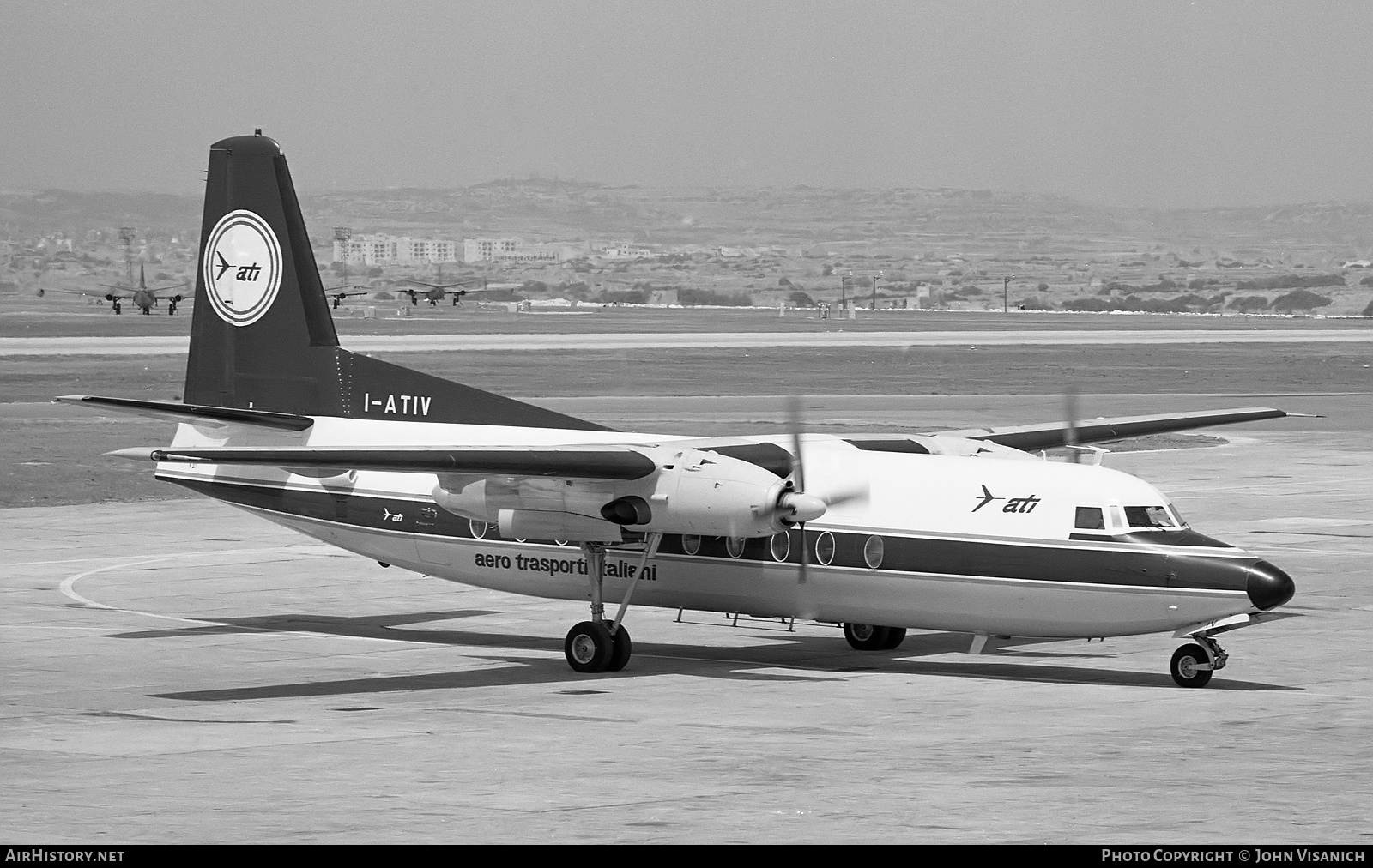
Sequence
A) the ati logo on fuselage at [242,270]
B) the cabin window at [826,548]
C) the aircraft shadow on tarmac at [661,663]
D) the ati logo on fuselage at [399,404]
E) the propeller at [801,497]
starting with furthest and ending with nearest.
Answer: the ati logo on fuselage at [242,270]
the ati logo on fuselage at [399,404]
the cabin window at [826,548]
the aircraft shadow on tarmac at [661,663]
the propeller at [801,497]

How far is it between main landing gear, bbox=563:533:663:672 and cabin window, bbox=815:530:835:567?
2026 millimetres

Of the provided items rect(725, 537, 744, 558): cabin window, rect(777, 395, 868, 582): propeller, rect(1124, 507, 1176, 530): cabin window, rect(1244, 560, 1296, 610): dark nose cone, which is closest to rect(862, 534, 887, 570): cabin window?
rect(777, 395, 868, 582): propeller

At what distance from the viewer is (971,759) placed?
1814cm

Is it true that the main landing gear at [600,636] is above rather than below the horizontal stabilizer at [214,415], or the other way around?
below

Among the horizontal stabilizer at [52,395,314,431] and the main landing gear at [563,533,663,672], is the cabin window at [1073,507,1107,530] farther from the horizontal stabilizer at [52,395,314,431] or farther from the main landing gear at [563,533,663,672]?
the horizontal stabilizer at [52,395,314,431]

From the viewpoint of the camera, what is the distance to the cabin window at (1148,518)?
22.6 meters

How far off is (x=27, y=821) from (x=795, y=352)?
3962 inches

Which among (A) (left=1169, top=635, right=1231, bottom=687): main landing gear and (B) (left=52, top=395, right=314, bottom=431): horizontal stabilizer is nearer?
(A) (left=1169, top=635, right=1231, bottom=687): main landing gear

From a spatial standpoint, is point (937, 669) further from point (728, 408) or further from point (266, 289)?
point (728, 408)

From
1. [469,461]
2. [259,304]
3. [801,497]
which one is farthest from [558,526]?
[259,304]

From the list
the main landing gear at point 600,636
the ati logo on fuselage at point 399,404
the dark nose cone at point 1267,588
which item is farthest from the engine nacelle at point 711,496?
the dark nose cone at point 1267,588

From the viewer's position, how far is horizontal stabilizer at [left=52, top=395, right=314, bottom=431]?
2606cm

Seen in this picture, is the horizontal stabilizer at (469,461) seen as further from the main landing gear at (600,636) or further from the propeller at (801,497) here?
the propeller at (801,497)

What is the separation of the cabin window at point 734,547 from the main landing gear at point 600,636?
0.88 meters
